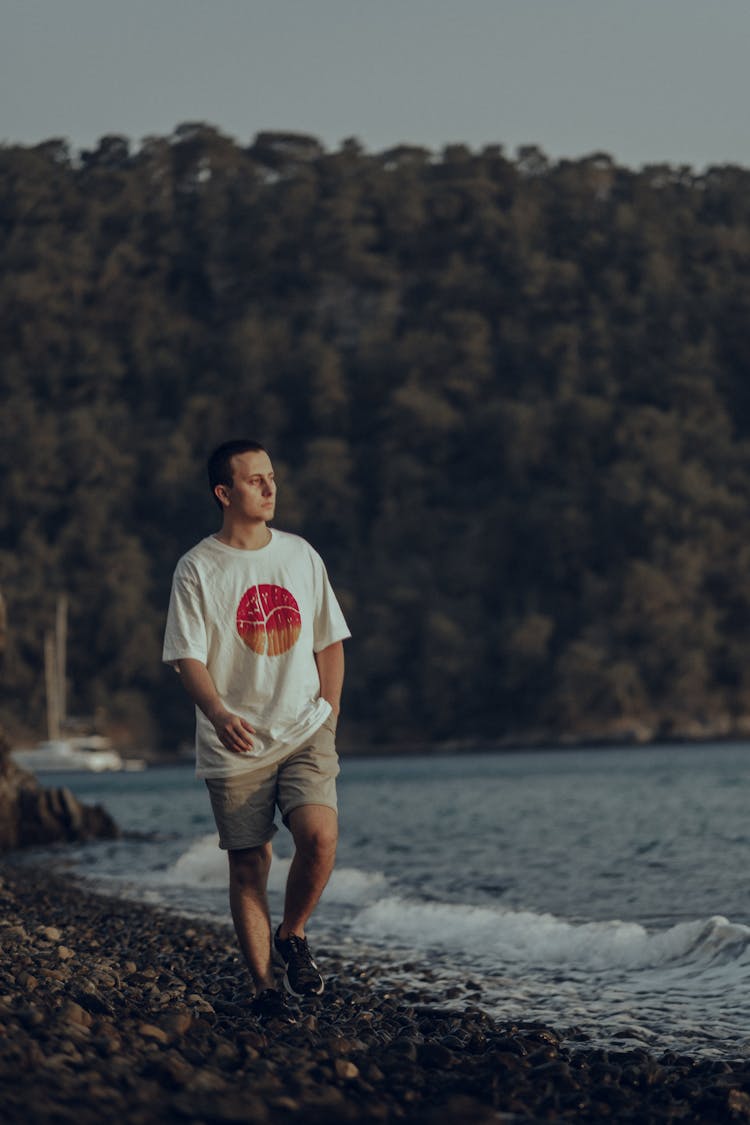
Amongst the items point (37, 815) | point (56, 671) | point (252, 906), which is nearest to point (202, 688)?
point (252, 906)

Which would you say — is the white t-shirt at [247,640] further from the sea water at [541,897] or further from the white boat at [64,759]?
the white boat at [64,759]

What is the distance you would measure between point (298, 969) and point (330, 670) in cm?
107

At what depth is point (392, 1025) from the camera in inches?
224

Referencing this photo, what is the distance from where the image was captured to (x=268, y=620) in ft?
17.4

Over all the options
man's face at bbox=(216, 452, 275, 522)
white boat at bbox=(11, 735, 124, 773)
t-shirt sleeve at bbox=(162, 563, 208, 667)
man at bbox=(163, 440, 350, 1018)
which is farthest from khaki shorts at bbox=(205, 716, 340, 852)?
white boat at bbox=(11, 735, 124, 773)

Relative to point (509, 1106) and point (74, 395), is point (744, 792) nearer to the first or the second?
point (509, 1106)

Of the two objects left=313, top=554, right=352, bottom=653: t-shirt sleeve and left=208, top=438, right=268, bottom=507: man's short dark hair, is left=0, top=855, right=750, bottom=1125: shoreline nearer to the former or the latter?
left=313, top=554, right=352, bottom=653: t-shirt sleeve

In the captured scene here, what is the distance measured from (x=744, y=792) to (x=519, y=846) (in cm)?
1418

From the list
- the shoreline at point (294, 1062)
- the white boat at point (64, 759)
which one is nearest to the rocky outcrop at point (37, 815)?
the shoreline at point (294, 1062)

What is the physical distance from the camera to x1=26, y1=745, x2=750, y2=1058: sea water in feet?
23.5

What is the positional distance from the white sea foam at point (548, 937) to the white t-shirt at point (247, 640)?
3766 mm

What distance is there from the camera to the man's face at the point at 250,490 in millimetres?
5359

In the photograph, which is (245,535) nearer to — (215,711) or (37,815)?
(215,711)

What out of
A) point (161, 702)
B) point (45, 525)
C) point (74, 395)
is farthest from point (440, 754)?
point (74, 395)
